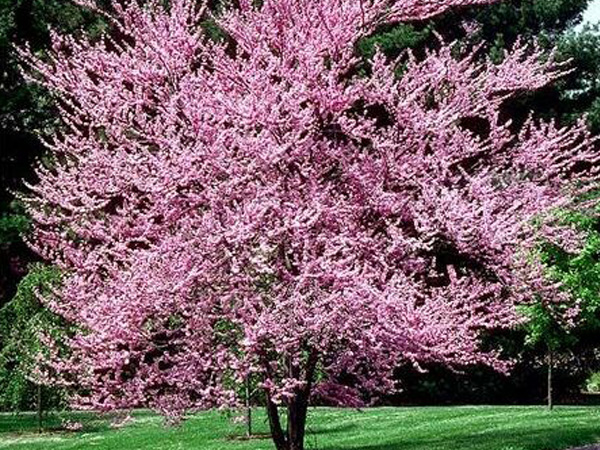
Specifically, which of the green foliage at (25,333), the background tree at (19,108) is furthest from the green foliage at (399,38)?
the green foliage at (25,333)

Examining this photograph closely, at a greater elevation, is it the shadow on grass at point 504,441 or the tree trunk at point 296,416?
the tree trunk at point 296,416

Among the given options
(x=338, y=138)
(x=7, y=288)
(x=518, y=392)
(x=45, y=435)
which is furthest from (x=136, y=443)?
(x=7, y=288)

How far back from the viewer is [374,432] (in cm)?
1792

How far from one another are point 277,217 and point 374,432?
7121mm

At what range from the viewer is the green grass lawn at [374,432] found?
15602mm

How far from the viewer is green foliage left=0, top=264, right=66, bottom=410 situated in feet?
68.6

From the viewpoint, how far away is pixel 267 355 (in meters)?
12.0

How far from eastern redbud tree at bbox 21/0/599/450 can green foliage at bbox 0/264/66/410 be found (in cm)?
814

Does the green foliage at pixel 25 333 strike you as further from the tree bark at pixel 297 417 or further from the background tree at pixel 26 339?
the tree bark at pixel 297 417

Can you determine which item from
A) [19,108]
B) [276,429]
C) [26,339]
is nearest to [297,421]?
[276,429]

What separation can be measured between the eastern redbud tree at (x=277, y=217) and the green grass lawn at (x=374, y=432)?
2944mm

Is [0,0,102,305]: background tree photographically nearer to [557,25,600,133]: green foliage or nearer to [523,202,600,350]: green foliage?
[557,25,600,133]: green foliage

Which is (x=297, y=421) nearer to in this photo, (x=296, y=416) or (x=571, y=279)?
(x=296, y=416)

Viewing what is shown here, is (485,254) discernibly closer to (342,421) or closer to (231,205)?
(231,205)
